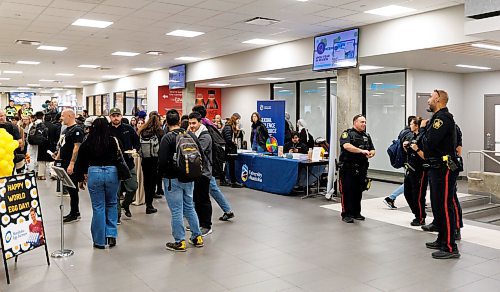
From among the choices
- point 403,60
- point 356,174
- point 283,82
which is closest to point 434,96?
point 356,174

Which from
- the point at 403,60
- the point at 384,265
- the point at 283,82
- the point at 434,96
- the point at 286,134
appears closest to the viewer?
the point at 384,265

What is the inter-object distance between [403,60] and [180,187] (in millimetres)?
6132

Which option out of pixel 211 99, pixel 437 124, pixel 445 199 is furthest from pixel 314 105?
pixel 445 199

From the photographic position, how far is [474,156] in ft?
38.0

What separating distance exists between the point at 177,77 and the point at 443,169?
11.2m

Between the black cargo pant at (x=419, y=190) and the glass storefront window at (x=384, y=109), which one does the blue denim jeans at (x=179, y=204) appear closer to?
the black cargo pant at (x=419, y=190)

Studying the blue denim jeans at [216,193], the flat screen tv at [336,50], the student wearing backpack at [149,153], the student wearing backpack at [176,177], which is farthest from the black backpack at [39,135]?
the student wearing backpack at [176,177]

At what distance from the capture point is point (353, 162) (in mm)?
6520

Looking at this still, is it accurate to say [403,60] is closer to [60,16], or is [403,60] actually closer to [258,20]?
[258,20]

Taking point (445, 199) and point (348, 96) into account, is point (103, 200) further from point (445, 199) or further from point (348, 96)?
point (348, 96)

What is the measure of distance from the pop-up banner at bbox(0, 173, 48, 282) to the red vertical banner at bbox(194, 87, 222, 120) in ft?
48.2

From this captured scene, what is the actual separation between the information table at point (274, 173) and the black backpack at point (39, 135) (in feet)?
13.5

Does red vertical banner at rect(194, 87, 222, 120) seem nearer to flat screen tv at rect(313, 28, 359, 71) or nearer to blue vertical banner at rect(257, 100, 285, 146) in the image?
blue vertical banner at rect(257, 100, 285, 146)

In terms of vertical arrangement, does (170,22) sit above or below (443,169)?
above
